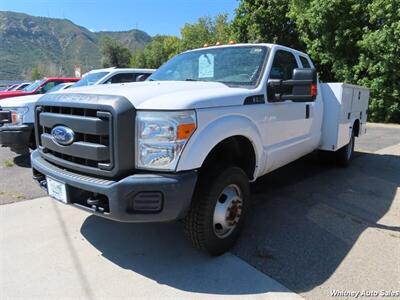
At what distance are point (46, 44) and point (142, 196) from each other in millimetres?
146608

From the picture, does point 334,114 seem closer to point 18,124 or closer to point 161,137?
point 161,137

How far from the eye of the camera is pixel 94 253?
3.27m

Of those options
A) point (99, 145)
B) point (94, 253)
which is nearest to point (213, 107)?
point (99, 145)

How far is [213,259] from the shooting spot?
3.17 meters

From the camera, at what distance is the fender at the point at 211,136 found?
268 cm

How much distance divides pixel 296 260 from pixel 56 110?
2541 millimetres

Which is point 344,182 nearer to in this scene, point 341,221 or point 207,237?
point 341,221

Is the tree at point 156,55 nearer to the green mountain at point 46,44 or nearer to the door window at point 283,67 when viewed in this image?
the green mountain at point 46,44

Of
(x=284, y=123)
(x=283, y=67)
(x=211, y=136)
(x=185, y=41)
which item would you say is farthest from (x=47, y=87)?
(x=185, y=41)

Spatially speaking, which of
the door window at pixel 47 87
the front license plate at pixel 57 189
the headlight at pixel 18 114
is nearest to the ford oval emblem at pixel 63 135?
the front license plate at pixel 57 189

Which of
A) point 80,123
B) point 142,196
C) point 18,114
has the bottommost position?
point 142,196

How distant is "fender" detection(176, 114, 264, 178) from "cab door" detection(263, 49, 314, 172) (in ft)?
1.32

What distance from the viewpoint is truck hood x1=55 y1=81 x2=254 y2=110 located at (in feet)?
8.69

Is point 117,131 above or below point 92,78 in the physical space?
below
